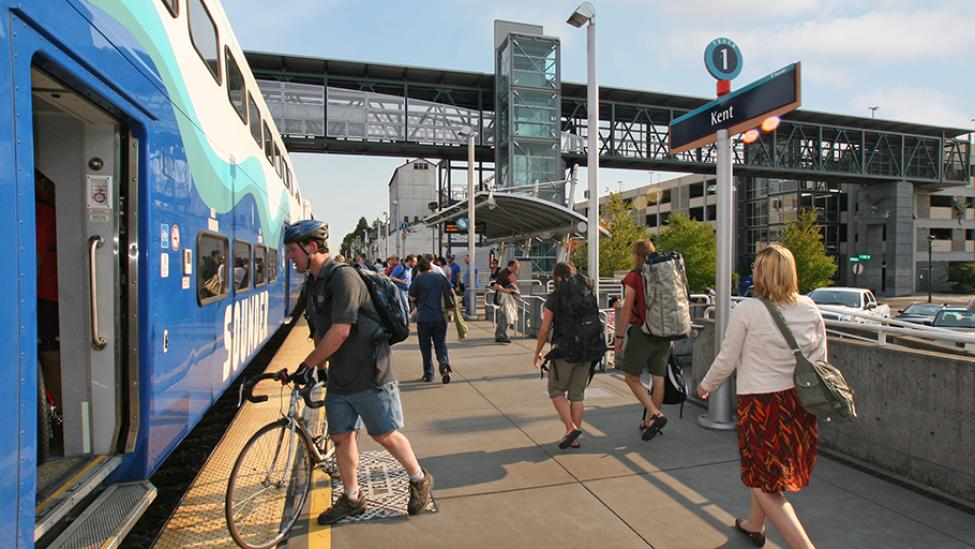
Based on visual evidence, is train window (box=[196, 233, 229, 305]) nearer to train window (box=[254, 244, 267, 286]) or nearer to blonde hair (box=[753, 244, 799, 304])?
train window (box=[254, 244, 267, 286])

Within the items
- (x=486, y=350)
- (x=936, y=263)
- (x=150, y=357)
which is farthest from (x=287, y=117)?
(x=936, y=263)

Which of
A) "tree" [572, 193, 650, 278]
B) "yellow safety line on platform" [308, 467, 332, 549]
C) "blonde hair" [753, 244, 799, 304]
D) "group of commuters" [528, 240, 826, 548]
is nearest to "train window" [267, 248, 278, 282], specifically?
"yellow safety line on platform" [308, 467, 332, 549]

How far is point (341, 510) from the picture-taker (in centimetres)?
397

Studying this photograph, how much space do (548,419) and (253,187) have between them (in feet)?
15.1

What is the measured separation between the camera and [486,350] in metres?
11.3

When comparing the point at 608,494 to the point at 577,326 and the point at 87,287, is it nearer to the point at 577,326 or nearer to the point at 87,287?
the point at 577,326

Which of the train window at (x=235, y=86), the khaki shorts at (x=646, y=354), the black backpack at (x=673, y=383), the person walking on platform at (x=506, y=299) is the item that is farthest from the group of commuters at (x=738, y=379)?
the person walking on platform at (x=506, y=299)

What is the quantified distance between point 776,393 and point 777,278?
2.02ft

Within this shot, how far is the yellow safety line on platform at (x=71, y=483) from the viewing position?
104 inches

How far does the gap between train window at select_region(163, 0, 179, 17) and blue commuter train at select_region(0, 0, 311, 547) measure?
0.8 inches

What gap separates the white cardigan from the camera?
129 inches

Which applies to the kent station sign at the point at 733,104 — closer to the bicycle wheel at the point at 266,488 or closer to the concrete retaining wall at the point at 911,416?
the concrete retaining wall at the point at 911,416

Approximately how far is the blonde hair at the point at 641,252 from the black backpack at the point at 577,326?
28.4 inches

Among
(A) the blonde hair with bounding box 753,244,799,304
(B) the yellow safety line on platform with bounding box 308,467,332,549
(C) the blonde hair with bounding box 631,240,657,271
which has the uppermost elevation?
(C) the blonde hair with bounding box 631,240,657,271
